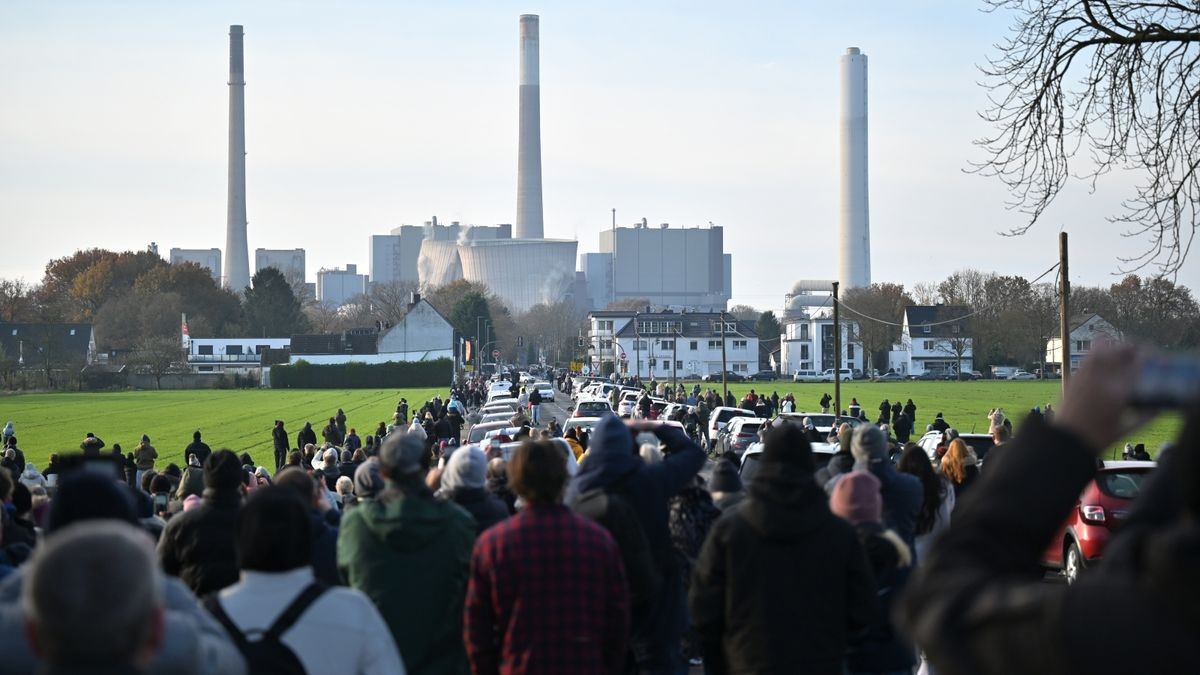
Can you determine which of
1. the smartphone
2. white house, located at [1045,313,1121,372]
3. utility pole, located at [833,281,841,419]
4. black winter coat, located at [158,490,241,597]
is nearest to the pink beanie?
black winter coat, located at [158,490,241,597]

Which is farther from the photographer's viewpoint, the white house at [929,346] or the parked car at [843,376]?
the white house at [929,346]

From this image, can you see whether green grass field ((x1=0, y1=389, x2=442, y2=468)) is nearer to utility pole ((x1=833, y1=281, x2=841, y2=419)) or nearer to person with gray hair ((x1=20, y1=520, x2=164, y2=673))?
utility pole ((x1=833, y1=281, x2=841, y2=419))

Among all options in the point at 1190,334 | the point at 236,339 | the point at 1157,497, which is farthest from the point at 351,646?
the point at 236,339

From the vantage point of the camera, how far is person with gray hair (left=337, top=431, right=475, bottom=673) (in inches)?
244

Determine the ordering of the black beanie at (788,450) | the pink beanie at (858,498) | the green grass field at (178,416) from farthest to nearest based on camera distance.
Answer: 1. the green grass field at (178,416)
2. the pink beanie at (858,498)
3. the black beanie at (788,450)

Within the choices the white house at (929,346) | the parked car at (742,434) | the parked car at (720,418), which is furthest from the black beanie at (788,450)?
the white house at (929,346)

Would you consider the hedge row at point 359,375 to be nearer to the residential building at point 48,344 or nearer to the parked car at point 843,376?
the residential building at point 48,344

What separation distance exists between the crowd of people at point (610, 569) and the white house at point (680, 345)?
443 feet

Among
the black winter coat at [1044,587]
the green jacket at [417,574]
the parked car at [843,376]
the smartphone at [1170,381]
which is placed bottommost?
the parked car at [843,376]

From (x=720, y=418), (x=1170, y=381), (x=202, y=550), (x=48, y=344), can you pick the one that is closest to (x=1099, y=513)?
(x=202, y=550)

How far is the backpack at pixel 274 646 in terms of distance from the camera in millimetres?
4535

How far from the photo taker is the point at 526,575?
5.62m

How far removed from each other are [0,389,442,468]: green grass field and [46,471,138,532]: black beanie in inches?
1559

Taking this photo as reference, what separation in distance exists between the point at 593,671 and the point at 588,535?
53 centimetres
